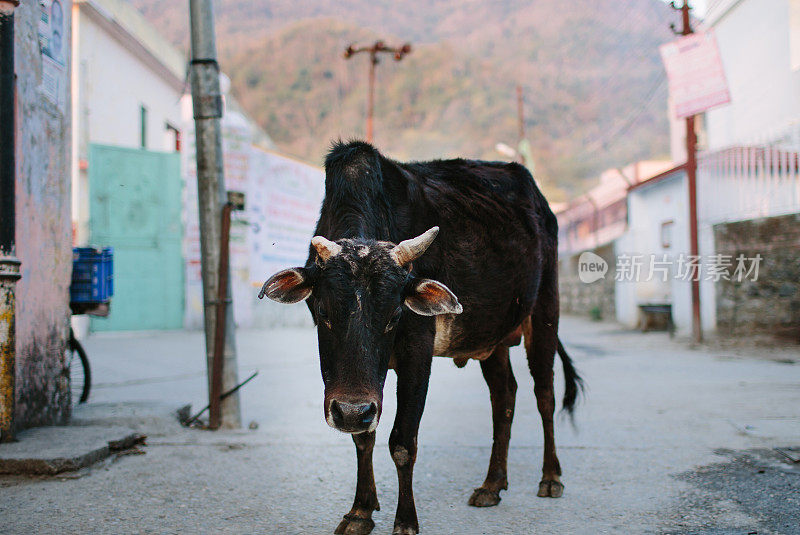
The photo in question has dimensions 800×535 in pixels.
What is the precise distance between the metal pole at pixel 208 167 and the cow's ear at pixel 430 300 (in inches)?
125

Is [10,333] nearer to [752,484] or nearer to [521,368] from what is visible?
[752,484]

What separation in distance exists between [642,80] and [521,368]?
12516 centimetres

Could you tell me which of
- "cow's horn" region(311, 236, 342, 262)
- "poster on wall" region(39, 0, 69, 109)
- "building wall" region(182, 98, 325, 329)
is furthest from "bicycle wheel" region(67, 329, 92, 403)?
"building wall" region(182, 98, 325, 329)

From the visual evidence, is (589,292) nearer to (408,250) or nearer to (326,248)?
(408,250)

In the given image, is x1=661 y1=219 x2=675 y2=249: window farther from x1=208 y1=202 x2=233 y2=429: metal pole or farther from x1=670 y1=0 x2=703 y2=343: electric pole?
x1=208 y1=202 x2=233 y2=429: metal pole

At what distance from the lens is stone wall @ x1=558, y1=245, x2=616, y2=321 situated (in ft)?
73.3

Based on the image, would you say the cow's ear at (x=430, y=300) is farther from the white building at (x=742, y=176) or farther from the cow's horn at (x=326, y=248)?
the white building at (x=742, y=176)

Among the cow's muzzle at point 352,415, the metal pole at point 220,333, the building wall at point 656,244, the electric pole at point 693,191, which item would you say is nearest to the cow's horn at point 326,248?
the cow's muzzle at point 352,415

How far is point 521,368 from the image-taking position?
1069 cm

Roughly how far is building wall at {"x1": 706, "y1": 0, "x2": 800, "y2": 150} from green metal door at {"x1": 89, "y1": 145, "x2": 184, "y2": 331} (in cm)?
1369

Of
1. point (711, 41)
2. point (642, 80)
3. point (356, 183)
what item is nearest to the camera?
point (356, 183)

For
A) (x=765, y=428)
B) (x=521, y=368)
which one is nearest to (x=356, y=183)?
(x=765, y=428)

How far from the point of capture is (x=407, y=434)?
3398 mm

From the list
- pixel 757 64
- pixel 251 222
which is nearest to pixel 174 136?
pixel 251 222
